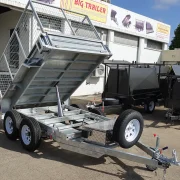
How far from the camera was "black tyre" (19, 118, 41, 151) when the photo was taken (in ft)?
16.5

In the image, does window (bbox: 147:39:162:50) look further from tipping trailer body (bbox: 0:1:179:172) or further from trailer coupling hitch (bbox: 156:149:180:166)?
trailer coupling hitch (bbox: 156:149:180:166)

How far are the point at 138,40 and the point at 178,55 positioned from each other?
4691 mm

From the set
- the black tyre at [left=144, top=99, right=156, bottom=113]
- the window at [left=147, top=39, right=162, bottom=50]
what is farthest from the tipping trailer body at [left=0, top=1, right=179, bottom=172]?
the window at [left=147, top=39, right=162, bottom=50]

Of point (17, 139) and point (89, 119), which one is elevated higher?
point (89, 119)

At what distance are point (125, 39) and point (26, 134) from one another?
12843 mm

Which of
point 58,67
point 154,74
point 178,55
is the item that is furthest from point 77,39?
point 178,55

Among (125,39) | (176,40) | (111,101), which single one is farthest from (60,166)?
(176,40)

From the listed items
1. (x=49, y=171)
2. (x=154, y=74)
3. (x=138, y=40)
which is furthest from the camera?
(x=138, y=40)

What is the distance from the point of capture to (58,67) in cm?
585

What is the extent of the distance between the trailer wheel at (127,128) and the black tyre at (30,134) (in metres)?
1.52

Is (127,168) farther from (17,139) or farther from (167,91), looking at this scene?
(167,91)

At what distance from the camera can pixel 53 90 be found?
21.6 feet

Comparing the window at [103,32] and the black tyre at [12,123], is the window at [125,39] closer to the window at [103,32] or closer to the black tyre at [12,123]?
the window at [103,32]

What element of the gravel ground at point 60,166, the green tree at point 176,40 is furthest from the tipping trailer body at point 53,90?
the green tree at point 176,40
